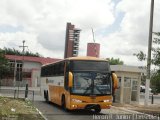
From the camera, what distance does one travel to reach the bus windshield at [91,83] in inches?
944

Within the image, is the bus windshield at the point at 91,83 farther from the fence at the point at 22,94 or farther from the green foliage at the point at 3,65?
the green foliage at the point at 3,65

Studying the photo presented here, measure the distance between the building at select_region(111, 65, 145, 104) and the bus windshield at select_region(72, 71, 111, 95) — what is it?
9464 millimetres

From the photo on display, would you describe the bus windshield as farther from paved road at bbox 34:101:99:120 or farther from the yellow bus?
paved road at bbox 34:101:99:120

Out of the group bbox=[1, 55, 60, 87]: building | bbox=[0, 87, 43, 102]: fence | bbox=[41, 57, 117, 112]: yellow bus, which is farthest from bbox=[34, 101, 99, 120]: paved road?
bbox=[1, 55, 60, 87]: building

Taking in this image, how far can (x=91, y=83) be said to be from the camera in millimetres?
24109

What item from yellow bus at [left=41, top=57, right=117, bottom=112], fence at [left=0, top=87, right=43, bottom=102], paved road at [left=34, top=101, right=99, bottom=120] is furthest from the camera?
fence at [left=0, top=87, right=43, bottom=102]

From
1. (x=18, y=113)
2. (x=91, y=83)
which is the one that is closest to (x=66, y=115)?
(x=91, y=83)

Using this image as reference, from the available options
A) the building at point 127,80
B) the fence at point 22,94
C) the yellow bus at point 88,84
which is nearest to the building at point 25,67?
the fence at point 22,94

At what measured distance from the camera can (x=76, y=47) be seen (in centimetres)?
9238

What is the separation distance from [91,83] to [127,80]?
1084 cm

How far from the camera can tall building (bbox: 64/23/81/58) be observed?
88.2m

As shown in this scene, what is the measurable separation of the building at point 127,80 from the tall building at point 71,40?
52.9 metres

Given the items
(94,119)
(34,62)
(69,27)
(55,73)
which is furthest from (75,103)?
(34,62)

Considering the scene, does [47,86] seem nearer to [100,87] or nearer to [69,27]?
[100,87]
